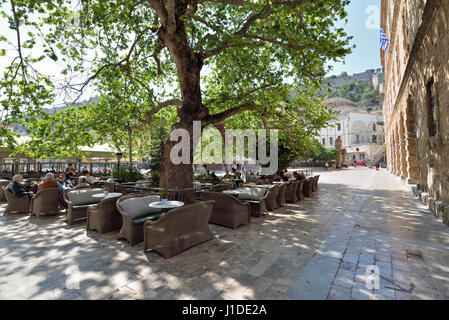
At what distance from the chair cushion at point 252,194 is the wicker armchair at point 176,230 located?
115 inches

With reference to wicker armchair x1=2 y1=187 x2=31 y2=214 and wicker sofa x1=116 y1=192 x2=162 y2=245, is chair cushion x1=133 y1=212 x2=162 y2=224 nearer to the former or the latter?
wicker sofa x1=116 y1=192 x2=162 y2=245

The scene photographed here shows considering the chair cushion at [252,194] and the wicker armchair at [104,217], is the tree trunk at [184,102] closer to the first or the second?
the chair cushion at [252,194]

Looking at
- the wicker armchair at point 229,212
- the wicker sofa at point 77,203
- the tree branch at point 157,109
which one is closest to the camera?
the wicker armchair at point 229,212

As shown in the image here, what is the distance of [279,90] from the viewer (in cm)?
845

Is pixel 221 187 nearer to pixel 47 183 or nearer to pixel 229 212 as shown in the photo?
pixel 229 212

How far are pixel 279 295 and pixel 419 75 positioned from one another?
9.99m

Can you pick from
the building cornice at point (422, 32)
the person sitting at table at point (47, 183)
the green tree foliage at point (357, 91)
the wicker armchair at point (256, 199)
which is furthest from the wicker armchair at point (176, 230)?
the green tree foliage at point (357, 91)

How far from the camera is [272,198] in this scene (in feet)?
25.1

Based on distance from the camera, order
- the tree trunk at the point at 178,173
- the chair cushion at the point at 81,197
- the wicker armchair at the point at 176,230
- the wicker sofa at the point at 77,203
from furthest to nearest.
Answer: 1. the tree trunk at the point at 178,173
2. the chair cushion at the point at 81,197
3. the wicker sofa at the point at 77,203
4. the wicker armchair at the point at 176,230

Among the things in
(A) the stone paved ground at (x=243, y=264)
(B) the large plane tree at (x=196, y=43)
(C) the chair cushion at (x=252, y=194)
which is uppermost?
(B) the large plane tree at (x=196, y=43)

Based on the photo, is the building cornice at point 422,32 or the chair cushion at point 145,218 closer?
the chair cushion at point 145,218

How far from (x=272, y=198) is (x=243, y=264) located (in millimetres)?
4266

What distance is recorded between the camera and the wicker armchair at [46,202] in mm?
6650
